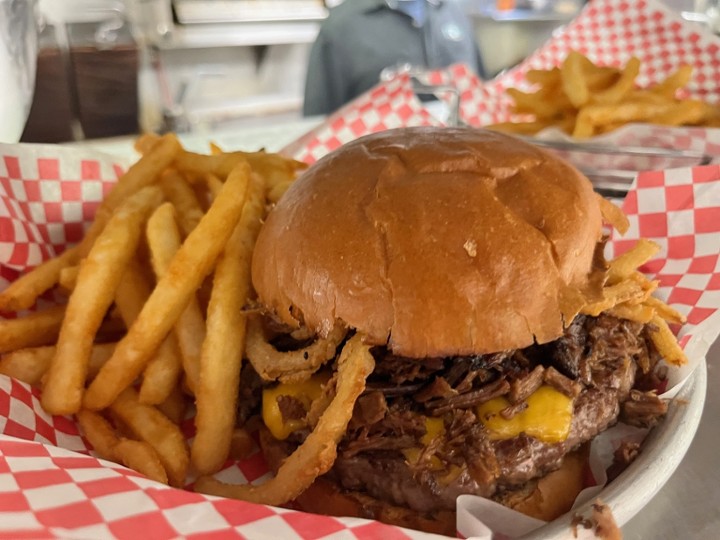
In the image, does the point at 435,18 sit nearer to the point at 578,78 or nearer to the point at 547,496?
the point at 578,78

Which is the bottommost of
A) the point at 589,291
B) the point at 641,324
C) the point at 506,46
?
the point at 506,46

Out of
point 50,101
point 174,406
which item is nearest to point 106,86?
point 50,101

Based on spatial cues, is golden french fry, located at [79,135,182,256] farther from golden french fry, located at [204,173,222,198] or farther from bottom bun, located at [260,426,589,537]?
bottom bun, located at [260,426,589,537]

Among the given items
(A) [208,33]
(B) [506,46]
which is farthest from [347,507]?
(B) [506,46]

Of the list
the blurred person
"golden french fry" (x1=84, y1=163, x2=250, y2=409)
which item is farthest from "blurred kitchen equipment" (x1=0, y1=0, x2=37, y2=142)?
the blurred person

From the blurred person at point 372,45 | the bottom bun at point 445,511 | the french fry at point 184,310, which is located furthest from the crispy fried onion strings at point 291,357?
the blurred person at point 372,45

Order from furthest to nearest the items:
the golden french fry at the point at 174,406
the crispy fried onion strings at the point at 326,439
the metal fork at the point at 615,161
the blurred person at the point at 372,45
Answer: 1. the blurred person at the point at 372,45
2. the metal fork at the point at 615,161
3. the golden french fry at the point at 174,406
4. the crispy fried onion strings at the point at 326,439

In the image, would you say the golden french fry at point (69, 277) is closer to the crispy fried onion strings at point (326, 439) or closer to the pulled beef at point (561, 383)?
the crispy fried onion strings at point (326, 439)
